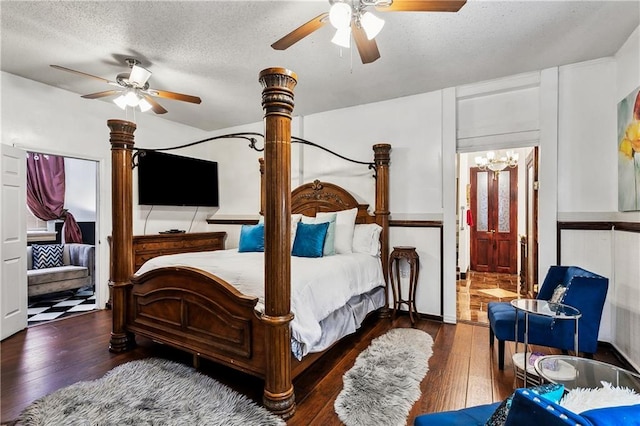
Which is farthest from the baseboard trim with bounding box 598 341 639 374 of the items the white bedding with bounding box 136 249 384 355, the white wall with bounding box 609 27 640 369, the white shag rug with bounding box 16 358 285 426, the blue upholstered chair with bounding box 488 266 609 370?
the white shag rug with bounding box 16 358 285 426

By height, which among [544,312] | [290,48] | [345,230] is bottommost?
[544,312]

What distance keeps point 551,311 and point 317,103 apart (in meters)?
3.37

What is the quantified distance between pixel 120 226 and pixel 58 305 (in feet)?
8.95

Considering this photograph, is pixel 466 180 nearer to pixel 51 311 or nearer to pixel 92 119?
pixel 92 119

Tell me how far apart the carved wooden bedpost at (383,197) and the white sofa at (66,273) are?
A: 15.0ft

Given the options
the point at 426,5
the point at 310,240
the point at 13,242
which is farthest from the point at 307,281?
the point at 13,242

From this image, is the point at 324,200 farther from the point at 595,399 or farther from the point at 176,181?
the point at 595,399

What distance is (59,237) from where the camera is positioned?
577 centimetres

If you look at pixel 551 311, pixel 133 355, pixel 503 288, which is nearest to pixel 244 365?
pixel 133 355

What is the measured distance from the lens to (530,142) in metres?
3.35

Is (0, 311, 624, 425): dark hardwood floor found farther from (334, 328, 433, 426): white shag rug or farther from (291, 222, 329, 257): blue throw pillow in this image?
(291, 222, 329, 257): blue throw pillow

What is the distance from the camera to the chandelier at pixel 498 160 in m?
6.16

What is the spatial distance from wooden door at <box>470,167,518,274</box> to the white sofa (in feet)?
24.2

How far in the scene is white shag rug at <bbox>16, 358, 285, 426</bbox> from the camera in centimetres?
183
